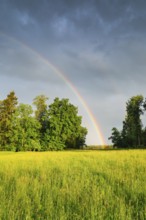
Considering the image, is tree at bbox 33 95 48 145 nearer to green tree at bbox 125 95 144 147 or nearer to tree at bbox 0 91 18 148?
tree at bbox 0 91 18 148

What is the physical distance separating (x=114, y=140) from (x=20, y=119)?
1046 inches

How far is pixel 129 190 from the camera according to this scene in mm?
7258

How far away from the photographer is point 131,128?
219 ft

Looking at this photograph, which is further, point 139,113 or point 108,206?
point 139,113

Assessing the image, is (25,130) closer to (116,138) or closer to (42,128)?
(42,128)

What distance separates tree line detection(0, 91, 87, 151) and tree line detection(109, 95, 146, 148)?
1052 centimetres

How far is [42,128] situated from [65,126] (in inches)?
293

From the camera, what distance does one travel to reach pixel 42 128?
71.6 meters

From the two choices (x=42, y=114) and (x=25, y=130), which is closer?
(x=25, y=130)

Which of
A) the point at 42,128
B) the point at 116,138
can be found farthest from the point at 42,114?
the point at 116,138

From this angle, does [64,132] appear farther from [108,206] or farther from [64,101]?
[108,206]

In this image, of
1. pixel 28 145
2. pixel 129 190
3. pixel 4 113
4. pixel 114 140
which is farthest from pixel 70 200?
pixel 4 113

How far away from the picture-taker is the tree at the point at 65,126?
67.2 m

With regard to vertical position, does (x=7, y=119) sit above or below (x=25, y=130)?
above
